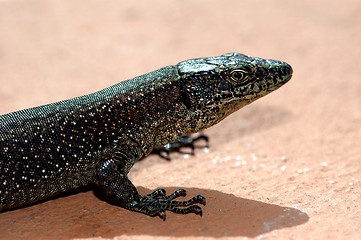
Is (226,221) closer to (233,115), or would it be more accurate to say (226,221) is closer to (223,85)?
(223,85)

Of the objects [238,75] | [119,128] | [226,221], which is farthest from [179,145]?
[226,221]

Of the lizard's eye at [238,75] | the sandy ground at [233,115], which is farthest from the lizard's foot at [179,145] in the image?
the lizard's eye at [238,75]

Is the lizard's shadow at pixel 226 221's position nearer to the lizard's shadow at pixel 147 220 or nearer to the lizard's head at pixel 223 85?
the lizard's shadow at pixel 147 220

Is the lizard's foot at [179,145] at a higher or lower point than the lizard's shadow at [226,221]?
higher

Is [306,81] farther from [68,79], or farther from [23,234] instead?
[23,234]

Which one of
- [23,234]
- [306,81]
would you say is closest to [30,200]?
[23,234]

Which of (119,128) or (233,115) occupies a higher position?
(233,115)

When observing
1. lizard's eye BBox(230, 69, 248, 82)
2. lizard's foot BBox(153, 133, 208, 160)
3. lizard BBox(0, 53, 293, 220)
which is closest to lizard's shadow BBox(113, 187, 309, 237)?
lizard BBox(0, 53, 293, 220)
